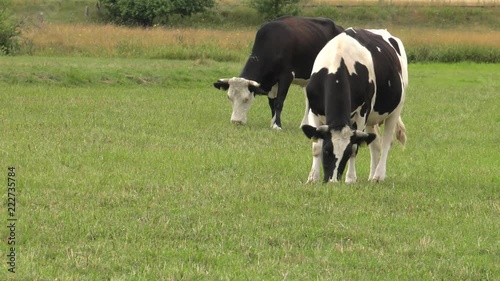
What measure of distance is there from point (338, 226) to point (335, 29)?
431 inches

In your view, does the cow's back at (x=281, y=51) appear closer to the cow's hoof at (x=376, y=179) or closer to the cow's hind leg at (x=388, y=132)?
the cow's hind leg at (x=388, y=132)

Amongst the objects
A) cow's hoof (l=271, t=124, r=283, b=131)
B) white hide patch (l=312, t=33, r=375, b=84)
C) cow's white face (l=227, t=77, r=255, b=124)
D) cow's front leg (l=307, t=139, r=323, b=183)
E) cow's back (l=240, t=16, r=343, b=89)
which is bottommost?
cow's hoof (l=271, t=124, r=283, b=131)

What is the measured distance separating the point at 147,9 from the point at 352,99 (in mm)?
49794

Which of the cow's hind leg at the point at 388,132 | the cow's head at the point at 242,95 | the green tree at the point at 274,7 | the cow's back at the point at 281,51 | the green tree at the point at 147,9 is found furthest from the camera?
the green tree at the point at 274,7

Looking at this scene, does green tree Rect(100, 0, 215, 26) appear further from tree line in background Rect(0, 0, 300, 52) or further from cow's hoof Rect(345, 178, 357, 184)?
cow's hoof Rect(345, 178, 357, 184)

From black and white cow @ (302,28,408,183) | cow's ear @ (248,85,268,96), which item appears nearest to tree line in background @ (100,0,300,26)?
cow's ear @ (248,85,268,96)

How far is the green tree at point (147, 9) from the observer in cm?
5962

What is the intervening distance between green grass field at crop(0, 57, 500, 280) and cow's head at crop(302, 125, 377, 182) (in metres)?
0.34

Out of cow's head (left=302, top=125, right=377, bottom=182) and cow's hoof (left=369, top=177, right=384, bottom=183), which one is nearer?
cow's head (left=302, top=125, right=377, bottom=182)

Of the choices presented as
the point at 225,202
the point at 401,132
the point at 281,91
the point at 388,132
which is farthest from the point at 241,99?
the point at 225,202

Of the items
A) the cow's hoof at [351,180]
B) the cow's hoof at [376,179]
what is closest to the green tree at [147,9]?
the cow's hoof at [376,179]

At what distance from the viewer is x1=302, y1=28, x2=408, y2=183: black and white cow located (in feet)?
35.6

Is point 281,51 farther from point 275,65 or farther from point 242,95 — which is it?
point 242,95

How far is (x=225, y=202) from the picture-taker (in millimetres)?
9469
